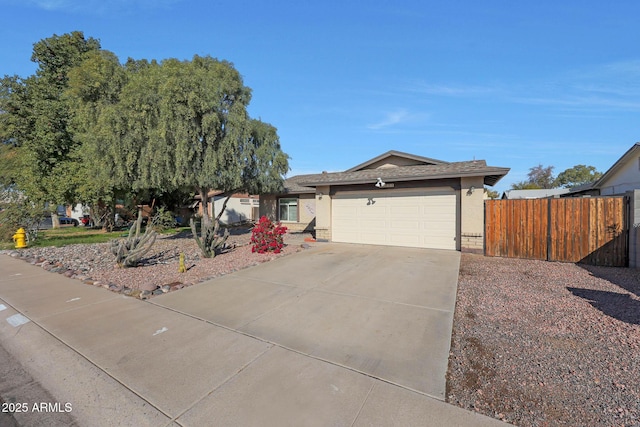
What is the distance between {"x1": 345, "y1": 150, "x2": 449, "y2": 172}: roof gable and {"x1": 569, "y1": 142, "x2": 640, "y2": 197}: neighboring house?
1010 centimetres

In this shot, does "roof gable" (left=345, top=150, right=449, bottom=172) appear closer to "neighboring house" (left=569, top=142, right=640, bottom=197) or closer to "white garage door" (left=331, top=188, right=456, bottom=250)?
"white garage door" (left=331, top=188, right=456, bottom=250)

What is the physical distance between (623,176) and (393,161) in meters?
14.2

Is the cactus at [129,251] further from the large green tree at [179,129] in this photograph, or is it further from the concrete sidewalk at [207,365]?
the large green tree at [179,129]

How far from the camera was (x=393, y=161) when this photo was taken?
48.5ft

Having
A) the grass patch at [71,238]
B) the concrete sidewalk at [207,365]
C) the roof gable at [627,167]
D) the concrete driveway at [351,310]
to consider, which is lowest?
the concrete sidewalk at [207,365]

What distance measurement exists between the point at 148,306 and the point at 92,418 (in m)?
2.84

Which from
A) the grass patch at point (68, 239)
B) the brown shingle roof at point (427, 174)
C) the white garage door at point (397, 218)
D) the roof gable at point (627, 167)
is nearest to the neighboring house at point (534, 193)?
the roof gable at point (627, 167)

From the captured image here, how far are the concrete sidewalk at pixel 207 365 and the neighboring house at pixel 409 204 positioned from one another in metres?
5.66

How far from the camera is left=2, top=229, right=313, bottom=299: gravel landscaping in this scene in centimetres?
634

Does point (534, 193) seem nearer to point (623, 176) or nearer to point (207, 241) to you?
point (623, 176)

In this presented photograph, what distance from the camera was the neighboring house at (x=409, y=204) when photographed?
9.70m

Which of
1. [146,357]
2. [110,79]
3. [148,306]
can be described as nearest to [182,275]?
[148,306]

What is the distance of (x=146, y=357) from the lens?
11.0ft

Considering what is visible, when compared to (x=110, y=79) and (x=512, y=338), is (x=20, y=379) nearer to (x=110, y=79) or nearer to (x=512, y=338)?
(x=512, y=338)
